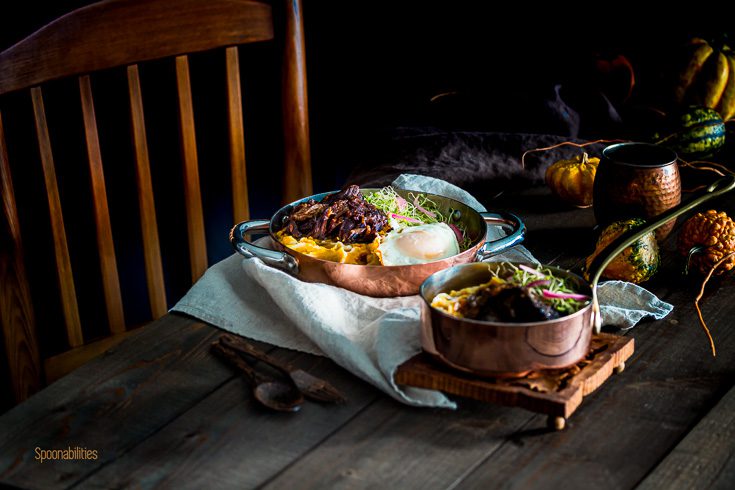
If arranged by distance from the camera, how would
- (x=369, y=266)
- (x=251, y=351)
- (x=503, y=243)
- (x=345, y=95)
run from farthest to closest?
(x=345, y=95), (x=503, y=243), (x=369, y=266), (x=251, y=351)

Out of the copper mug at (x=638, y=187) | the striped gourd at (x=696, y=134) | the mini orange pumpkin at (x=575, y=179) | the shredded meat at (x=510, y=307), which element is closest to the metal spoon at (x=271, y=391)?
the shredded meat at (x=510, y=307)

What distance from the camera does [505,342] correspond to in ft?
3.70

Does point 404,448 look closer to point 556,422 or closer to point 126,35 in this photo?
point 556,422

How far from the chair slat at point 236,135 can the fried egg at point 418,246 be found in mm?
743

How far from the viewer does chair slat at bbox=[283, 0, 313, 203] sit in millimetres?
2186

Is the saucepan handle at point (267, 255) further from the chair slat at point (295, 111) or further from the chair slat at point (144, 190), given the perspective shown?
the chair slat at point (295, 111)

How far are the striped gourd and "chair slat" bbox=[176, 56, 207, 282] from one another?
1.19m

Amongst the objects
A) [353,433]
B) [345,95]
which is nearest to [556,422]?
[353,433]

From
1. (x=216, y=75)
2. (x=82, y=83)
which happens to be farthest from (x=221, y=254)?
(x=82, y=83)

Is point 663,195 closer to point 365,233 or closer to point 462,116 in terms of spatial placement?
point 365,233

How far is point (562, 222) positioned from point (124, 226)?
1343 mm

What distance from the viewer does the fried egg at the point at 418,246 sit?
4.91 feet

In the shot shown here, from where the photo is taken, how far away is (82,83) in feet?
6.05

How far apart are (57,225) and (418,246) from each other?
85 cm
